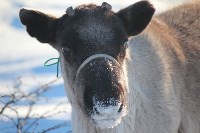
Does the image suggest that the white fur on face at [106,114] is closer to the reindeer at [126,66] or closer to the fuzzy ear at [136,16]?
the reindeer at [126,66]

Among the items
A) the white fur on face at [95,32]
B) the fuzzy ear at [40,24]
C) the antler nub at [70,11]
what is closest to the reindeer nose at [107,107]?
the white fur on face at [95,32]

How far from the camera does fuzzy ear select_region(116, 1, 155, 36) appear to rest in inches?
273

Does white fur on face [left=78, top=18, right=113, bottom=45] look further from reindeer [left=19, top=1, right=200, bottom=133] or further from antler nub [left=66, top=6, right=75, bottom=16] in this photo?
antler nub [left=66, top=6, right=75, bottom=16]

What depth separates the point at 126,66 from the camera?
6.95m

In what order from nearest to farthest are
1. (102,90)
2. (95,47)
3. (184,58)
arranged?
(102,90) → (95,47) → (184,58)

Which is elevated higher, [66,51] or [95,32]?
[95,32]

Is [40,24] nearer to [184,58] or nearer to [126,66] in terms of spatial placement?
[126,66]

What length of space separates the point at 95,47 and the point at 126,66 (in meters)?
0.76

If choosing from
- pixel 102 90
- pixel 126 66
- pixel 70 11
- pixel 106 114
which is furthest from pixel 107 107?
pixel 70 11

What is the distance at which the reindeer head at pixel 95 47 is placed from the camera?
5898mm

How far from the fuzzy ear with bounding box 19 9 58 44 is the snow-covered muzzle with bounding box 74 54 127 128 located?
0.79 meters

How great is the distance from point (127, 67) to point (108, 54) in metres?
0.79

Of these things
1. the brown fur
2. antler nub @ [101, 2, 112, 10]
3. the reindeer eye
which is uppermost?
antler nub @ [101, 2, 112, 10]

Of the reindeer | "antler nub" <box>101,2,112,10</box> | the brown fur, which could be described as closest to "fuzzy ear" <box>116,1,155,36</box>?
the reindeer
